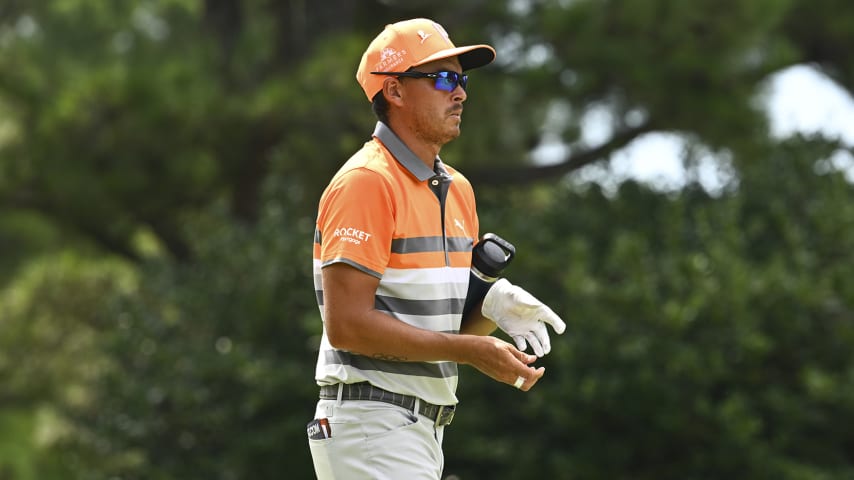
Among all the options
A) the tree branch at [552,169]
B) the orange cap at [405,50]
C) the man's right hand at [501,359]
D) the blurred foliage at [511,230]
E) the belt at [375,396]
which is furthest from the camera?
the tree branch at [552,169]

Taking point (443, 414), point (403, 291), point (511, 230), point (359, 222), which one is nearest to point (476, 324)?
point (443, 414)

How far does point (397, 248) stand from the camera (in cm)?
359

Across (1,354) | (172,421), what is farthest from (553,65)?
(1,354)

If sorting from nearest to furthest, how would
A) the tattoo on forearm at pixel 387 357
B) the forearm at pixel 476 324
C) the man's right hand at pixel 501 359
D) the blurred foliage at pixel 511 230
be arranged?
the man's right hand at pixel 501 359
the tattoo on forearm at pixel 387 357
the forearm at pixel 476 324
the blurred foliage at pixel 511 230

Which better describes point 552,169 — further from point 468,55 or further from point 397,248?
point 397,248

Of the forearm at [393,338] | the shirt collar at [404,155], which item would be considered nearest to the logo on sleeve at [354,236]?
the forearm at [393,338]

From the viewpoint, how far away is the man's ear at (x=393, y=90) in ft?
12.4

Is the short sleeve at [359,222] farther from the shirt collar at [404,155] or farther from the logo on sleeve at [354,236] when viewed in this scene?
the shirt collar at [404,155]

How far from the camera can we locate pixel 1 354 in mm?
16453

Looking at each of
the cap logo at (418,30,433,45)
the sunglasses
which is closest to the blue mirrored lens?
the sunglasses

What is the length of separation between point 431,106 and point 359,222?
49cm

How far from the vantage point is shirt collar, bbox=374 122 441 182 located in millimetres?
3713

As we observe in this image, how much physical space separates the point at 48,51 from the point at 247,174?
121 inches

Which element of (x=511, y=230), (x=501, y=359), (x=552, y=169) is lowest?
(x=501, y=359)
